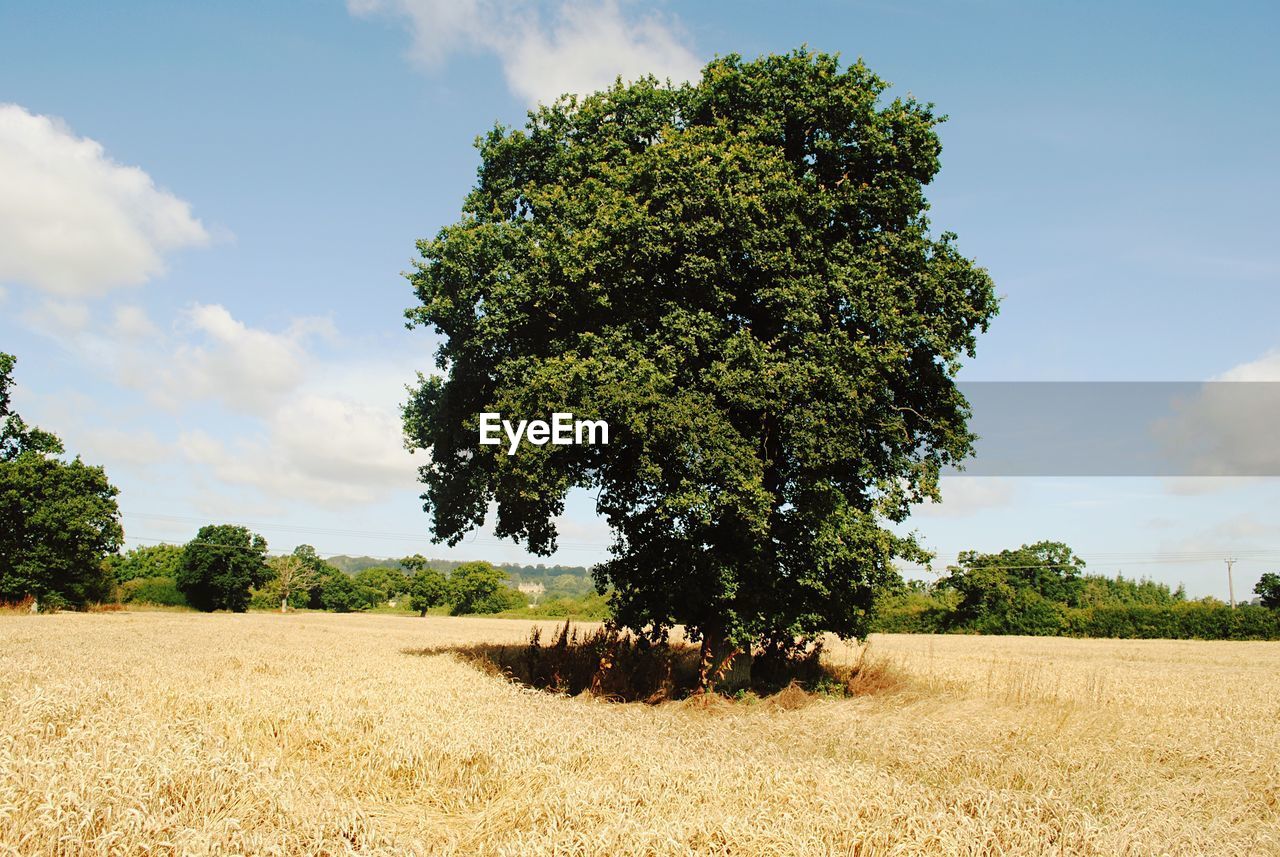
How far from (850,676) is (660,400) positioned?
9981 millimetres

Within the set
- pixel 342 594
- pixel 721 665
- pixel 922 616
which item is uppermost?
pixel 721 665

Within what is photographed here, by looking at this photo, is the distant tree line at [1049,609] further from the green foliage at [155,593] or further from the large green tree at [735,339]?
the green foliage at [155,593]

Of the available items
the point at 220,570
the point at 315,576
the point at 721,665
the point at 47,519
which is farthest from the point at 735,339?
the point at 315,576

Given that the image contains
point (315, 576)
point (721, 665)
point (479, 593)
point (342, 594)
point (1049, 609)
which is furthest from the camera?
point (342, 594)

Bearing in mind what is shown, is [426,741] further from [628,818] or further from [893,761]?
[893,761]

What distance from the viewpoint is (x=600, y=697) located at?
17047mm

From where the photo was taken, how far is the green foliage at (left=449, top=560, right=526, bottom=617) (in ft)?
358

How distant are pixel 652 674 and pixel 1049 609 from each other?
228ft

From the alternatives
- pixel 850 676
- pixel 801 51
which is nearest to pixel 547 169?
pixel 801 51

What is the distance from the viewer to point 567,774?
25.9ft

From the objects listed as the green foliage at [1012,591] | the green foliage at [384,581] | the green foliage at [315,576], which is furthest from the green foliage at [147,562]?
the green foliage at [1012,591]

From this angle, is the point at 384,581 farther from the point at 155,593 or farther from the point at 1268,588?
the point at 1268,588

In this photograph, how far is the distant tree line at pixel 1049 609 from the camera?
64.3 m

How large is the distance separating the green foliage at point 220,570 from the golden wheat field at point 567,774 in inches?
3134
